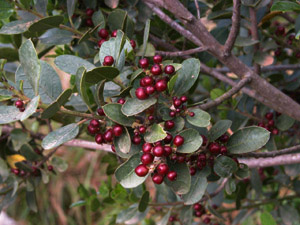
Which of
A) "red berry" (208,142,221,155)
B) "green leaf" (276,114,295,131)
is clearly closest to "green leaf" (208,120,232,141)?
"red berry" (208,142,221,155)

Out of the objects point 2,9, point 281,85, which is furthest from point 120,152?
point 281,85

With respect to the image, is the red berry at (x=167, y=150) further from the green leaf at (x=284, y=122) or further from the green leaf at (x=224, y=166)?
the green leaf at (x=284, y=122)

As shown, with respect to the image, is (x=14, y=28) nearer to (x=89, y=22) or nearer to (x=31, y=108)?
(x=89, y=22)

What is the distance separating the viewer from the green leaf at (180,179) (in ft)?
2.29

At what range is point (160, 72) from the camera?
688 mm

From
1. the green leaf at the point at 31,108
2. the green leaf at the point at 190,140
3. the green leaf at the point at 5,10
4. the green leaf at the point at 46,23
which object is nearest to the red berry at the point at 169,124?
the green leaf at the point at 190,140

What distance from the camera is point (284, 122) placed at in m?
Answer: 1.03

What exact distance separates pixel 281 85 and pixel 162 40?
432 mm

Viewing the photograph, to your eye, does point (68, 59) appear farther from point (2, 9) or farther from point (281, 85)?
point (281, 85)

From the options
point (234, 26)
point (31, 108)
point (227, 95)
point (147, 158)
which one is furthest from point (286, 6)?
point (31, 108)

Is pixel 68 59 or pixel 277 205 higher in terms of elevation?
pixel 68 59

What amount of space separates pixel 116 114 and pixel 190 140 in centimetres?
14

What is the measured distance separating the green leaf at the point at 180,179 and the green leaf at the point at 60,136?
0.64 ft

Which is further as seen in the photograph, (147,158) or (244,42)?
(244,42)
